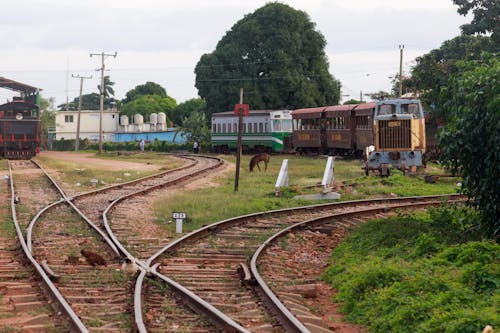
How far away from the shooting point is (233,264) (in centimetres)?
1240

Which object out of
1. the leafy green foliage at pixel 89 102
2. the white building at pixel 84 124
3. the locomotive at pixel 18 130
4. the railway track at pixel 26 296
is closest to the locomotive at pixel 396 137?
the railway track at pixel 26 296

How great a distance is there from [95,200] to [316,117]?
27.1 metres

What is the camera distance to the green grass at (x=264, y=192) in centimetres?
1941

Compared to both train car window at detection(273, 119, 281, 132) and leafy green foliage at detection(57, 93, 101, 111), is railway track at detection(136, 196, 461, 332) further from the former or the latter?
leafy green foliage at detection(57, 93, 101, 111)

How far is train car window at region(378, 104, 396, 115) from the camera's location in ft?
98.6

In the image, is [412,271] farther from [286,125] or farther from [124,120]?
[124,120]

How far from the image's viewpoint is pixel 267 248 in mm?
13914

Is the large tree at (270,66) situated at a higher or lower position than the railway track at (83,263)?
higher

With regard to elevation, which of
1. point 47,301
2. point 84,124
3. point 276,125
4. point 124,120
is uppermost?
point 124,120

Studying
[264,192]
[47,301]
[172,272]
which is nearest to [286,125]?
[264,192]

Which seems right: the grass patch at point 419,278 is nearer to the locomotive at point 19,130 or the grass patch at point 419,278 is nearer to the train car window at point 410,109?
the train car window at point 410,109

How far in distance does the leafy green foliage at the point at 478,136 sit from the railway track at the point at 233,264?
3927 millimetres

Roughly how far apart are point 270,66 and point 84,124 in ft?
146

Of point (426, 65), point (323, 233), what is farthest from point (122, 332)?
point (426, 65)
